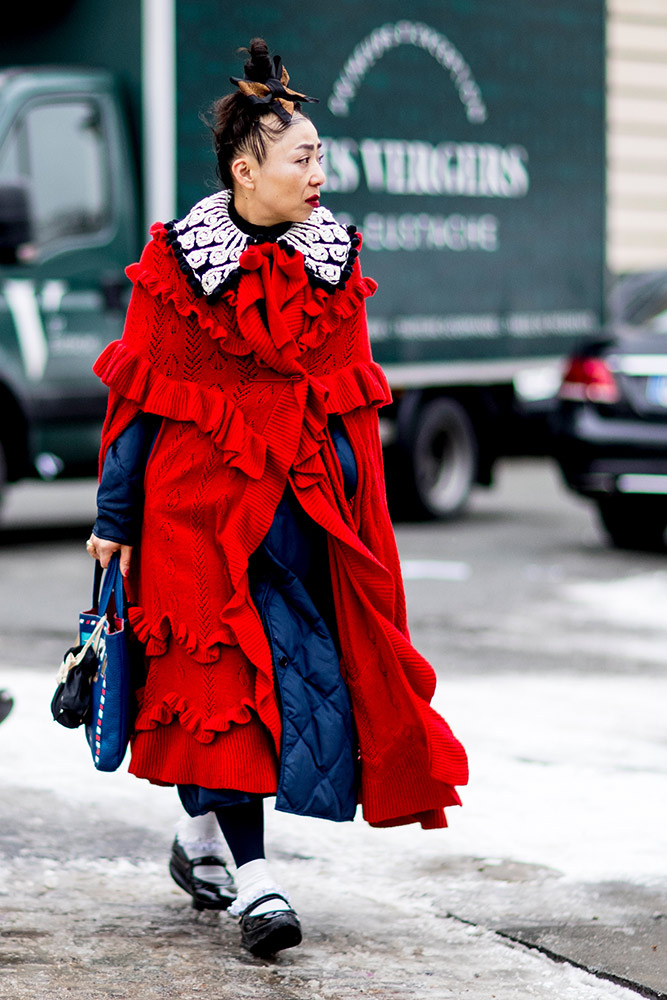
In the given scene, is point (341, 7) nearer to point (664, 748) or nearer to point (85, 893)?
point (664, 748)

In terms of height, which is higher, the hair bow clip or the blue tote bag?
the hair bow clip

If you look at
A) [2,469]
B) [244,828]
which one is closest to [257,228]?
[244,828]

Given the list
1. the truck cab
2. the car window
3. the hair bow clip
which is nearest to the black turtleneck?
the hair bow clip

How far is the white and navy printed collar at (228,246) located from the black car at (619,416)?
6448 millimetres

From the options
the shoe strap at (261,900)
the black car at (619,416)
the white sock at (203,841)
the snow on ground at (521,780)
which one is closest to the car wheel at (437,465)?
the black car at (619,416)

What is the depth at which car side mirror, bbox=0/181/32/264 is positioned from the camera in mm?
9047

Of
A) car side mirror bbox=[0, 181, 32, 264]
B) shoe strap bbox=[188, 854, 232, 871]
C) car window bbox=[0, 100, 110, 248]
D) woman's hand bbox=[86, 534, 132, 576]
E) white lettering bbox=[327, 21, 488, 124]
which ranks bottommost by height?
shoe strap bbox=[188, 854, 232, 871]

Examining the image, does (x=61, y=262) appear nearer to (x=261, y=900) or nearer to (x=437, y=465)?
(x=437, y=465)

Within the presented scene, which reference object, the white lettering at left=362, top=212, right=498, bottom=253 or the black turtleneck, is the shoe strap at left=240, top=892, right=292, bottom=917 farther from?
the white lettering at left=362, top=212, right=498, bottom=253

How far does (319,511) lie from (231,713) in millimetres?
445

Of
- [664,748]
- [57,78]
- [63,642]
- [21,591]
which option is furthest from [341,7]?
[664,748]

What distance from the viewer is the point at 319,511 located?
3.57 metres

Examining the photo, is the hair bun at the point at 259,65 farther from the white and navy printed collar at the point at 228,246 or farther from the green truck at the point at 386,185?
the green truck at the point at 386,185

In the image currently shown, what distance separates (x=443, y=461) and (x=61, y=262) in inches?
136
